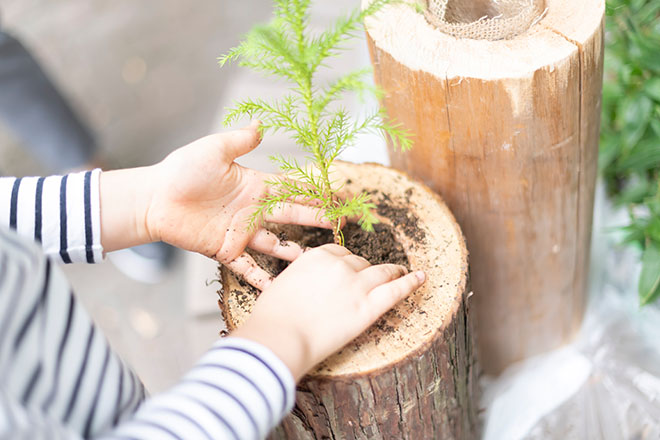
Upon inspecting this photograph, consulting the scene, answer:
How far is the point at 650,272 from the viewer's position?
155 centimetres

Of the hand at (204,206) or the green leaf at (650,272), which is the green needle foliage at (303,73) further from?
the green leaf at (650,272)

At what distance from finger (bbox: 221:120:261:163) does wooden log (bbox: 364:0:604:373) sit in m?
0.31

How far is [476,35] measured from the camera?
1256mm

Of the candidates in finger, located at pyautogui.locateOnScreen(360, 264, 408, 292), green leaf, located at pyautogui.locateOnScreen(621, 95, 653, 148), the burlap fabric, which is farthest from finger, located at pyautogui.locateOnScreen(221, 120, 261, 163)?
green leaf, located at pyautogui.locateOnScreen(621, 95, 653, 148)

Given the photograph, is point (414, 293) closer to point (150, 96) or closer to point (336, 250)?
point (336, 250)

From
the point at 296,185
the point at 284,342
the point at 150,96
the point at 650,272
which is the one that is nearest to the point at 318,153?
the point at 296,185

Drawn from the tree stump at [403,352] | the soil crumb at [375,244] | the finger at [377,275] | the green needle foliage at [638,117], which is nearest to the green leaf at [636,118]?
the green needle foliage at [638,117]

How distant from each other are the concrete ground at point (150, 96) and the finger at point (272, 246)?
960 mm

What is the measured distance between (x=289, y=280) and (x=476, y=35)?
63 cm

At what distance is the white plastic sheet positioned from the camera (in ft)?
5.50

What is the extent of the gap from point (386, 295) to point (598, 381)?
997mm

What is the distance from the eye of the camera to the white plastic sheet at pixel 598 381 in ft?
5.50

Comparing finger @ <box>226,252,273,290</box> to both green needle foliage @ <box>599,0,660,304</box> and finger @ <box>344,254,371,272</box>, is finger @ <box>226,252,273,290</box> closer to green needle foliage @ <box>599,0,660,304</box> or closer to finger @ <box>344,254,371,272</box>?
finger @ <box>344,254,371,272</box>

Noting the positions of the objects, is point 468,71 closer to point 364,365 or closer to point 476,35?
point 476,35
